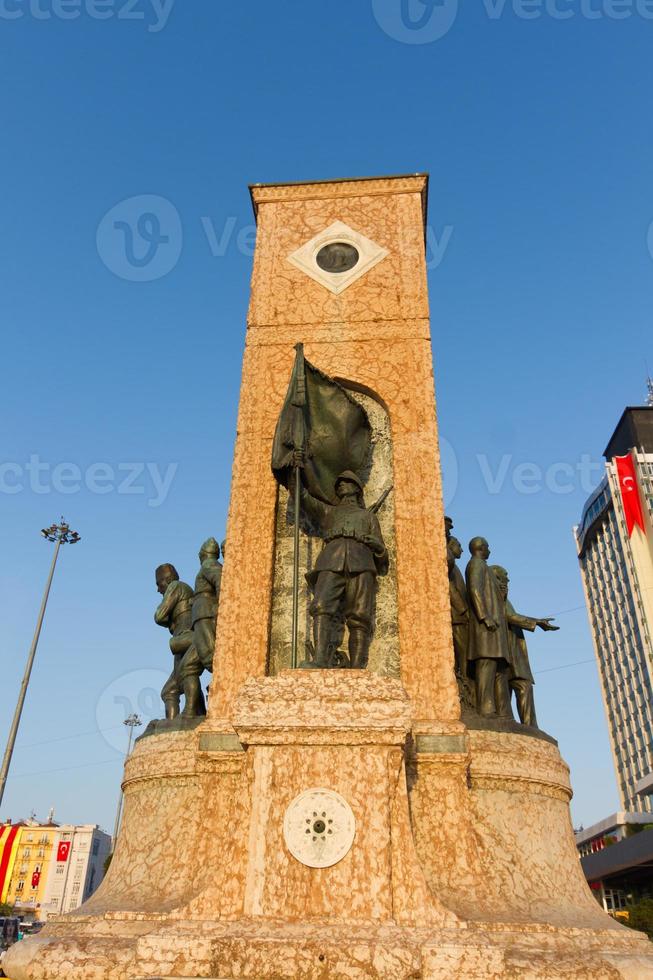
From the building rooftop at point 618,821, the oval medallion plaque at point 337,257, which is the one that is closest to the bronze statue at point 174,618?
the oval medallion plaque at point 337,257

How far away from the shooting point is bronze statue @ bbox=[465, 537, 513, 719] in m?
7.71

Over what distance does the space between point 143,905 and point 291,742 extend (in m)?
2.39

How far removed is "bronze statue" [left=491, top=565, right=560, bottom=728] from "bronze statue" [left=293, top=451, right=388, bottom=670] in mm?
1904

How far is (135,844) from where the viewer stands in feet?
22.9

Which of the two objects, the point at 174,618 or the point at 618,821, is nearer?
the point at 174,618

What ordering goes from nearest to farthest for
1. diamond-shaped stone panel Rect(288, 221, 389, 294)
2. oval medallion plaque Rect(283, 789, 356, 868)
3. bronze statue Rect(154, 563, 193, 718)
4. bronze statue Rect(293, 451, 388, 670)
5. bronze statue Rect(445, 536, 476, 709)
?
oval medallion plaque Rect(283, 789, 356, 868)
bronze statue Rect(293, 451, 388, 670)
bronze statue Rect(445, 536, 476, 709)
bronze statue Rect(154, 563, 193, 718)
diamond-shaped stone panel Rect(288, 221, 389, 294)

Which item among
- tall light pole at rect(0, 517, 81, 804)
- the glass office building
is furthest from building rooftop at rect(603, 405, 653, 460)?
tall light pole at rect(0, 517, 81, 804)

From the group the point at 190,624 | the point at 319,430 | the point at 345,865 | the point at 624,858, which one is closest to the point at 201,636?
the point at 190,624

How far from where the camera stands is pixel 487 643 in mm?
7871

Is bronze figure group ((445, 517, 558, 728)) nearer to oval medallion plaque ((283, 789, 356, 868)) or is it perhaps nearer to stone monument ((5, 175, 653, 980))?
A: stone monument ((5, 175, 653, 980))

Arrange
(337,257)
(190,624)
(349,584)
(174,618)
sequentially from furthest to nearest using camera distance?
(337,257) < (174,618) < (190,624) < (349,584)

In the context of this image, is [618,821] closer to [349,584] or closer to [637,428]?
[637,428]

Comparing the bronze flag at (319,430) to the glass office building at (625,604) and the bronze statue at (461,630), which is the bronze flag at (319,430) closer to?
the bronze statue at (461,630)

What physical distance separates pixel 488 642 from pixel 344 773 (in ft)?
10.5
